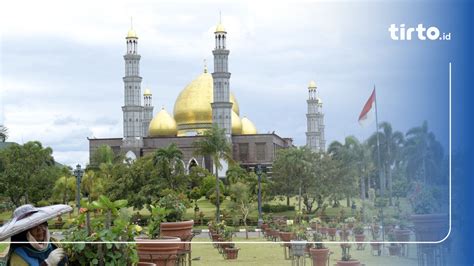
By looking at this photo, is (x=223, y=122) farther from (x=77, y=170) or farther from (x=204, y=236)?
(x=204, y=236)

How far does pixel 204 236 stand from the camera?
4.53 meters

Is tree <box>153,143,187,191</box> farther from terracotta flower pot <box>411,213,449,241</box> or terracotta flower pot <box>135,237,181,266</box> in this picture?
terracotta flower pot <box>411,213,449,241</box>

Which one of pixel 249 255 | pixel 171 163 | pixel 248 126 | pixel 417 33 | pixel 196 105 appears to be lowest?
pixel 249 255

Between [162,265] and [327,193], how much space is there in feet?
3.69

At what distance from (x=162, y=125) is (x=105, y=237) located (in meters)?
0.64

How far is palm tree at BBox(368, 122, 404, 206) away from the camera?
8.64 feet

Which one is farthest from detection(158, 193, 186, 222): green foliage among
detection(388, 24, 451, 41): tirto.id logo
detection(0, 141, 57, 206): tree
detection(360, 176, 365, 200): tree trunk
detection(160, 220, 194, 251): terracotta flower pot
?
detection(388, 24, 451, 41): tirto.id logo

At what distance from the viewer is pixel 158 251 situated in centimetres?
338

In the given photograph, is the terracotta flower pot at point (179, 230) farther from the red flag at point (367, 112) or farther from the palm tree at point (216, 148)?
the red flag at point (367, 112)

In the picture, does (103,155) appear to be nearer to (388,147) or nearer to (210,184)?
(210,184)

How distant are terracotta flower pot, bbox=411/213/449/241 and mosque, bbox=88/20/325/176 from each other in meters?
0.54

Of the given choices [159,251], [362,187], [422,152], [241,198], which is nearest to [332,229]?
[362,187]

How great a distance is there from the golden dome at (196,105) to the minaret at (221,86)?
0.04 metres

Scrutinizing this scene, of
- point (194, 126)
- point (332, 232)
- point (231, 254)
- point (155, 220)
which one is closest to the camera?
point (332, 232)
